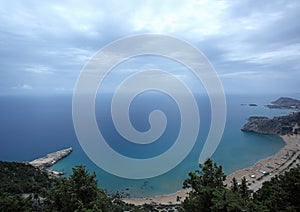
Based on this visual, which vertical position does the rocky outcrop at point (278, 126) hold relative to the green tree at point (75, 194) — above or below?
below

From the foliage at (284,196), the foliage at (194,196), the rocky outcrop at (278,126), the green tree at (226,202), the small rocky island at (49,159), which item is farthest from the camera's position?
the rocky outcrop at (278,126)

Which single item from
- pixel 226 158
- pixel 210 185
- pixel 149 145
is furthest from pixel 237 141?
pixel 210 185

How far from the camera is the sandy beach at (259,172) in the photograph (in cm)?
1670

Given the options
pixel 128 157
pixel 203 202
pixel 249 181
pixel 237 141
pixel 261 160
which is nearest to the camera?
pixel 203 202

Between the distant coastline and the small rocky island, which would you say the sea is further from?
the distant coastline

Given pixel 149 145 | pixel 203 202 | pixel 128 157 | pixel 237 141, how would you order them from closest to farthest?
pixel 203 202
pixel 128 157
pixel 149 145
pixel 237 141

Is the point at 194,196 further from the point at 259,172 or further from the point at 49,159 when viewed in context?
the point at 49,159

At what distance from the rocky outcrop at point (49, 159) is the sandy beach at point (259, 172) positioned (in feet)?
39.7

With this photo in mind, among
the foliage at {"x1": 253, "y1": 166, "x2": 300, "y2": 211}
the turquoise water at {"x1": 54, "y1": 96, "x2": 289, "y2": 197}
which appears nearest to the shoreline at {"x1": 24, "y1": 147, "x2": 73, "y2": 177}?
the turquoise water at {"x1": 54, "y1": 96, "x2": 289, "y2": 197}

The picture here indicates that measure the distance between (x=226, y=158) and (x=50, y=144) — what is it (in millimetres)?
27334

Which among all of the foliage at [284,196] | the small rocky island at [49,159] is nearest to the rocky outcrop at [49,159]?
the small rocky island at [49,159]

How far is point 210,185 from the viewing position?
4520 millimetres

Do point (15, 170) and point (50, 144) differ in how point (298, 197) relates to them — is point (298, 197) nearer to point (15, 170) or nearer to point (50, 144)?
point (15, 170)

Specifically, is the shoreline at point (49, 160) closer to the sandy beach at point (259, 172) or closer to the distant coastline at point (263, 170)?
the sandy beach at point (259, 172)
